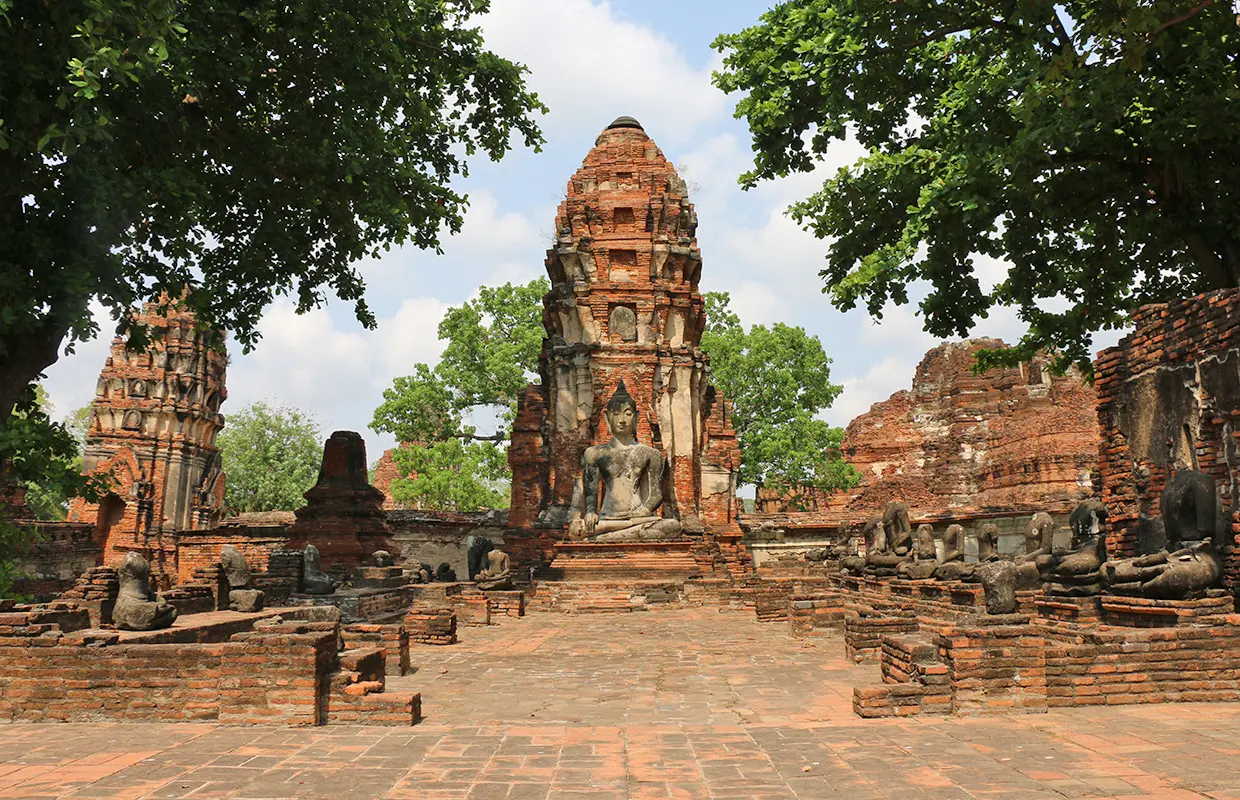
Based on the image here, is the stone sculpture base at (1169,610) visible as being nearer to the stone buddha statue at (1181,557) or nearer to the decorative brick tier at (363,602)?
the stone buddha statue at (1181,557)

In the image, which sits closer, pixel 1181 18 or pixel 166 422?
pixel 1181 18

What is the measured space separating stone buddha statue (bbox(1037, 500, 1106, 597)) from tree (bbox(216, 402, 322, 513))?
115ft

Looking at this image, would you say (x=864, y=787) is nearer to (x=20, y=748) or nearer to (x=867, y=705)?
(x=867, y=705)

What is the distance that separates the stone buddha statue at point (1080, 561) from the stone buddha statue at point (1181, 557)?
0.23 meters

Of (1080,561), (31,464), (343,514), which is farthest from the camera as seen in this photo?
(343,514)

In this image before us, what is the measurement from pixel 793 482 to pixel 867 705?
25.8 m

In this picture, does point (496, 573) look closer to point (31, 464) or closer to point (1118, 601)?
point (31, 464)

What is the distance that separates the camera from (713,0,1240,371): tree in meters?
10.4

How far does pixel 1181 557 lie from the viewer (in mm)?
7754

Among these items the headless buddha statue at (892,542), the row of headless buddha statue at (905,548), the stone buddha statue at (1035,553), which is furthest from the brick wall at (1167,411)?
the headless buddha statue at (892,542)

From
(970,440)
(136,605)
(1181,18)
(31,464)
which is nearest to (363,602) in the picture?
(136,605)

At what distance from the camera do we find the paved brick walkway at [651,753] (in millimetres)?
4305

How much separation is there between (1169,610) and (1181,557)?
2.42 ft

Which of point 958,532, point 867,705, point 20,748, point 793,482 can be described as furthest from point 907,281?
point 793,482
